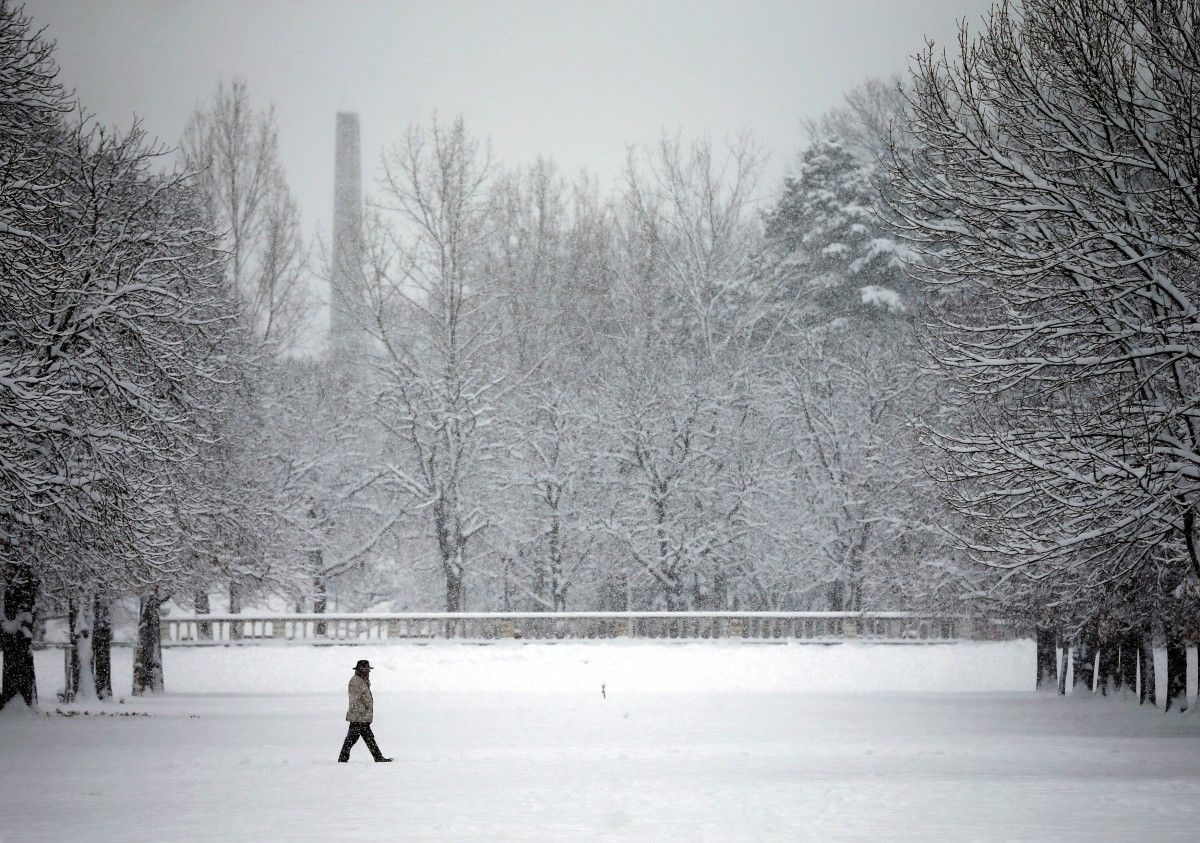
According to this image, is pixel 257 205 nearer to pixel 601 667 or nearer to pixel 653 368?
pixel 653 368

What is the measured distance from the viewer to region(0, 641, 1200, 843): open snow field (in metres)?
Answer: 12.4

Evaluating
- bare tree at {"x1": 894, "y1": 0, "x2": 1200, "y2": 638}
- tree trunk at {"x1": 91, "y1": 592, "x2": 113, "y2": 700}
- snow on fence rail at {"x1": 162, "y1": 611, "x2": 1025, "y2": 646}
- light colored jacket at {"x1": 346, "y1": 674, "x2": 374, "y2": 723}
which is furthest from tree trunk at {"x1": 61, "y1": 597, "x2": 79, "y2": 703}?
bare tree at {"x1": 894, "y1": 0, "x2": 1200, "y2": 638}

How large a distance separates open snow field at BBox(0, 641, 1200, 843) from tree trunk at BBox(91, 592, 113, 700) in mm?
818

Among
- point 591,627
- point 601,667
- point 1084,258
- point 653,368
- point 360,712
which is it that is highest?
point 653,368

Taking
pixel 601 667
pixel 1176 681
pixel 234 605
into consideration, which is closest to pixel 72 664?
pixel 234 605

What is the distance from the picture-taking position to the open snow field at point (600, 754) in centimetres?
1235

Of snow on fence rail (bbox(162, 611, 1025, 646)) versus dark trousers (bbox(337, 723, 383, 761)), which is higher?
dark trousers (bbox(337, 723, 383, 761))

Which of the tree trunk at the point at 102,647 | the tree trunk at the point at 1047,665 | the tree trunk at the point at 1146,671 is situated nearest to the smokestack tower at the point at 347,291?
the tree trunk at the point at 102,647

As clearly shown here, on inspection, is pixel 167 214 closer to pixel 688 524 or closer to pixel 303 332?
pixel 303 332

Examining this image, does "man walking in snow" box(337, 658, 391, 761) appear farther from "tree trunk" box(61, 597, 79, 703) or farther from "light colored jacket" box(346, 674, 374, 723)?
"tree trunk" box(61, 597, 79, 703)

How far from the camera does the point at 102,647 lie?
1118 inches

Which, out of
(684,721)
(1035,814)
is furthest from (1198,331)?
(684,721)

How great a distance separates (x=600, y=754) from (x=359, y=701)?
12.4 feet

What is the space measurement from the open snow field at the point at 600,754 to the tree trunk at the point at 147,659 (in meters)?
0.64
